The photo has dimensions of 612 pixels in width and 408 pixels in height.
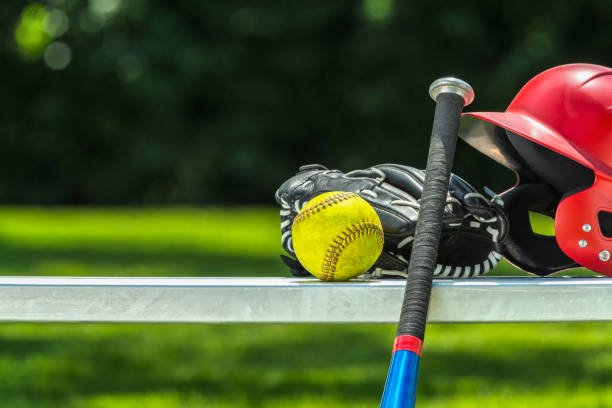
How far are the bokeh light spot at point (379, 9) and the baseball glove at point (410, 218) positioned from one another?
1241 centimetres

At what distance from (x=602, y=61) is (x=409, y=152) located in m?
4.07

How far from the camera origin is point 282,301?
4.18 feet

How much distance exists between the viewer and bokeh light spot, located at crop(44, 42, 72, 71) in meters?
16.6

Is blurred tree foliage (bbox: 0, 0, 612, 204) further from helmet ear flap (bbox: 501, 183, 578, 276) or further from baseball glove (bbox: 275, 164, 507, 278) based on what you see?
baseball glove (bbox: 275, 164, 507, 278)

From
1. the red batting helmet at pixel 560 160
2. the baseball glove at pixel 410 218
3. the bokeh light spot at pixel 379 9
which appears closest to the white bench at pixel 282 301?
the baseball glove at pixel 410 218

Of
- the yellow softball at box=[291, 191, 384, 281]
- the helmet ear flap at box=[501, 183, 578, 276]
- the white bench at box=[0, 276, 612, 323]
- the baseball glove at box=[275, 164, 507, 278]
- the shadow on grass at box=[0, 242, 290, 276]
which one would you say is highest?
the shadow on grass at box=[0, 242, 290, 276]

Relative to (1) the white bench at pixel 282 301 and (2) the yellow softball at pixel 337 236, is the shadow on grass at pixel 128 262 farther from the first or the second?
(1) the white bench at pixel 282 301

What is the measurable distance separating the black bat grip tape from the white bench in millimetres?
44

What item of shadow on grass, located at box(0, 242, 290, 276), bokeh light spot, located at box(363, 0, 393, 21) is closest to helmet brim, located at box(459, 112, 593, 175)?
shadow on grass, located at box(0, 242, 290, 276)

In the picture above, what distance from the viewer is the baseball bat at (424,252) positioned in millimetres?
1196

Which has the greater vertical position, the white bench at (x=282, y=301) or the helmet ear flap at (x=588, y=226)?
the helmet ear flap at (x=588, y=226)

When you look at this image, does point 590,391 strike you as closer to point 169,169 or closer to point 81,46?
point 169,169

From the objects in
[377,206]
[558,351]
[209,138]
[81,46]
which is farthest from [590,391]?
[81,46]

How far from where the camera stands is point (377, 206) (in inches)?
62.1
